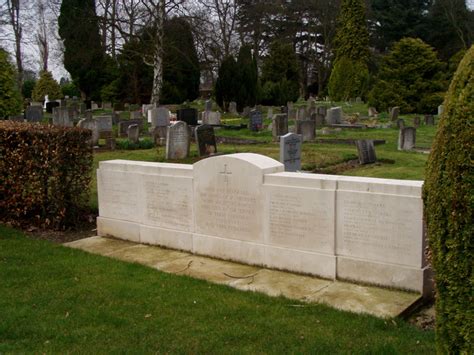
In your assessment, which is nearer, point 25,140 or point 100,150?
point 25,140

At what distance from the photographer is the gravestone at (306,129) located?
20953mm

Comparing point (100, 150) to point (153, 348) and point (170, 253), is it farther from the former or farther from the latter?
point (153, 348)

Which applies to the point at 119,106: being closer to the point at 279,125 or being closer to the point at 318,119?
the point at 318,119

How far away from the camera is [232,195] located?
6.64 meters

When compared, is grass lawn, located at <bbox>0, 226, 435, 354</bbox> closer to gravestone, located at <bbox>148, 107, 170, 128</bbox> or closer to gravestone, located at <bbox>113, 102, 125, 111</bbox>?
gravestone, located at <bbox>148, 107, 170, 128</bbox>

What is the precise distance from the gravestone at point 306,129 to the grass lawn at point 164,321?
15.3m

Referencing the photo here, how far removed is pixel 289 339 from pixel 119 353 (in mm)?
1324

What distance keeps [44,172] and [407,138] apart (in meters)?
13.2

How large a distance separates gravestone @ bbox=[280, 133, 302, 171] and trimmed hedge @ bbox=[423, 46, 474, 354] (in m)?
9.74

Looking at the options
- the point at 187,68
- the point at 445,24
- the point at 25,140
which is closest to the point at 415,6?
the point at 445,24

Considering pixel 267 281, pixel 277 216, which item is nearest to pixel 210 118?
pixel 277 216

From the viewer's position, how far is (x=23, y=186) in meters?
8.51

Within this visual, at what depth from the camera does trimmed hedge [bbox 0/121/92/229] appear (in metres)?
8.20

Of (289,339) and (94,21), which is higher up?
(94,21)
